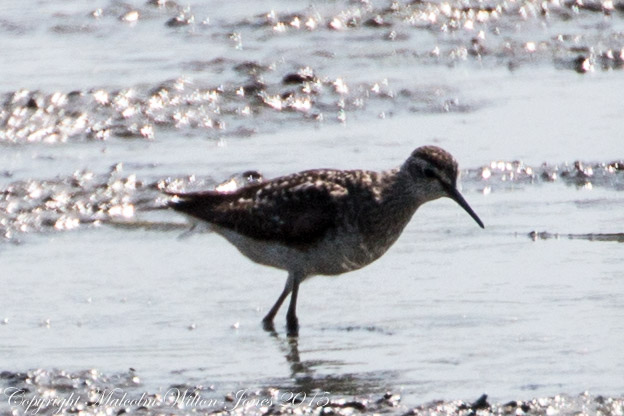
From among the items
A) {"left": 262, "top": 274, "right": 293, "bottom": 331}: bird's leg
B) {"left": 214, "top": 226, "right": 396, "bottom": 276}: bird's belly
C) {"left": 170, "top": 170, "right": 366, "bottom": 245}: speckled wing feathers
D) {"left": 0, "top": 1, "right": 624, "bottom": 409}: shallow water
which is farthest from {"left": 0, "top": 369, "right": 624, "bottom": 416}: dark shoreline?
{"left": 170, "top": 170, "right": 366, "bottom": 245}: speckled wing feathers

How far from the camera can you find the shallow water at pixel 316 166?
7.23 m

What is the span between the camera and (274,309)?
806 centimetres

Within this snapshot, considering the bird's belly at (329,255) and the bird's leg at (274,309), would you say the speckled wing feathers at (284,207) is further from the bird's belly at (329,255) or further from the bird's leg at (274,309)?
the bird's leg at (274,309)

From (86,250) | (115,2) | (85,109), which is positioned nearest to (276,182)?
(86,250)

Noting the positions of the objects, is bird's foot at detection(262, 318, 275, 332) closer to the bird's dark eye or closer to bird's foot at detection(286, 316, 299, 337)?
bird's foot at detection(286, 316, 299, 337)

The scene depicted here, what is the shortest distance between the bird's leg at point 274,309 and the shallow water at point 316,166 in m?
0.07

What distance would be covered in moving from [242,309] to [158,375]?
1353mm

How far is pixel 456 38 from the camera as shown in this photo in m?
15.0

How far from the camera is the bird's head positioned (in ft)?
27.7

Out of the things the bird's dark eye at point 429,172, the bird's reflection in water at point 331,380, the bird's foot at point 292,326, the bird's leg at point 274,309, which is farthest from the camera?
the bird's dark eye at point 429,172

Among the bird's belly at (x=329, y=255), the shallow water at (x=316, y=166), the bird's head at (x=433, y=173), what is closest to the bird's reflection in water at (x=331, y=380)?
the shallow water at (x=316, y=166)

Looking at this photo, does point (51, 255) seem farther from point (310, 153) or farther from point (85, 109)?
point (85, 109)

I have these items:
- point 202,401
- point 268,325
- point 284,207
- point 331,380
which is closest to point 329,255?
point 284,207

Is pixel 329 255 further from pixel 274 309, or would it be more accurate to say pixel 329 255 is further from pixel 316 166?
pixel 316 166
